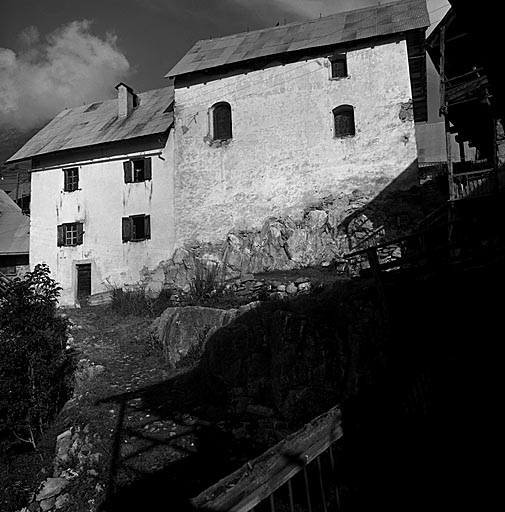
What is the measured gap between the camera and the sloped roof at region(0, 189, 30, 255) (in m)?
26.6

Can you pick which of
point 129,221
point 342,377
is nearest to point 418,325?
point 342,377

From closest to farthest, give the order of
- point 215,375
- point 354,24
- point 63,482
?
point 63,482 < point 215,375 < point 354,24

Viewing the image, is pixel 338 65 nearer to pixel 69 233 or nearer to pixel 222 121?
pixel 222 121

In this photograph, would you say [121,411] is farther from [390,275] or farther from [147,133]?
[147,133]

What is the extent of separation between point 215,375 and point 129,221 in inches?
508

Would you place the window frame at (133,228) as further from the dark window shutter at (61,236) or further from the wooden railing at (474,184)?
the wooden railing at (474,184)

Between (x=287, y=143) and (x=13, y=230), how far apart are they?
63.0 feet

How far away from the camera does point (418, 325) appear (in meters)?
8.50

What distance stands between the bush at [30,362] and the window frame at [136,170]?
36.3 ft

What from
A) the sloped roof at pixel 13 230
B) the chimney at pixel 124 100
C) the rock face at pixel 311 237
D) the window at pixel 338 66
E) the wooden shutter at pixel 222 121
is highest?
the chimney at pixel 124 100

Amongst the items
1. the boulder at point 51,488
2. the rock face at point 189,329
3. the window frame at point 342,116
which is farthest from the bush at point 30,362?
the window frame at point 342,116

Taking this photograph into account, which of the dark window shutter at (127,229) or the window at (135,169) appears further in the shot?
the window at (135,169)

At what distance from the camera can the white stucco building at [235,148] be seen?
18.3 meters

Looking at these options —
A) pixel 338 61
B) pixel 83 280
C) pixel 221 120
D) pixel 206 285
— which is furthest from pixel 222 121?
pixel 83 280
